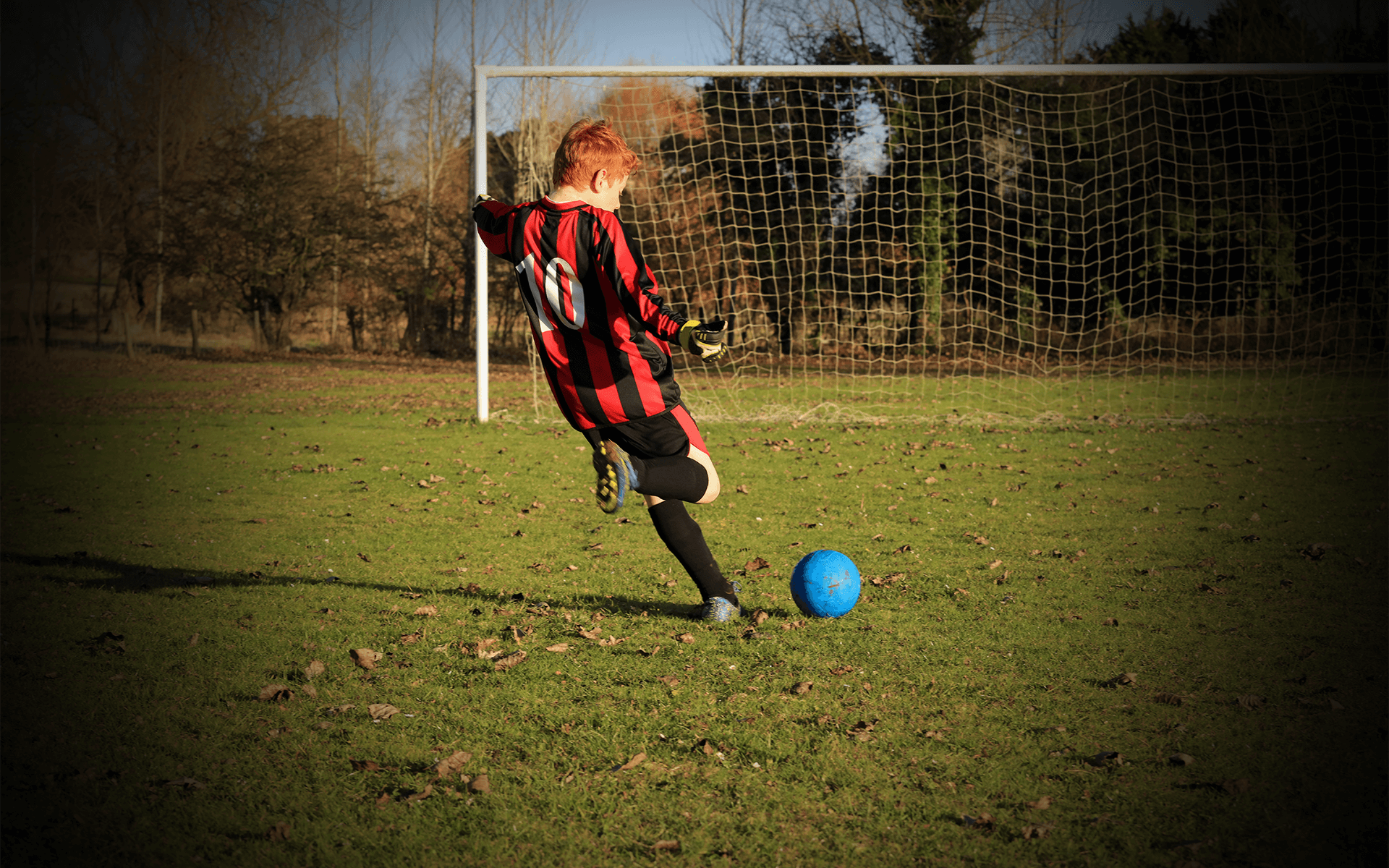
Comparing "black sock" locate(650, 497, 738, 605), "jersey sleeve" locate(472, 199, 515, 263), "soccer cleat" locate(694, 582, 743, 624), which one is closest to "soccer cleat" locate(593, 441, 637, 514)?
"black sock" locate(650, 497, 738, 605)

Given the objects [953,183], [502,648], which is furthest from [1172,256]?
[502,648]

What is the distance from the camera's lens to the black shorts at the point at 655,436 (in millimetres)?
3818

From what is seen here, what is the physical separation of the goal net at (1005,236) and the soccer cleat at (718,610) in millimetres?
11337

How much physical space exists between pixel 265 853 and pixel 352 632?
5.60 feet

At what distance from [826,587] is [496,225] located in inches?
84.8

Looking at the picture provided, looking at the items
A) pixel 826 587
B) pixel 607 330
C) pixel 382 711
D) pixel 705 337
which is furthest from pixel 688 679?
pixel 607 330

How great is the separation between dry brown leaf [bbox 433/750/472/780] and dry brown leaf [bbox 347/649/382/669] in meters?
0.93

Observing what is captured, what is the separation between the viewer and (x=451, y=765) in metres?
2.73

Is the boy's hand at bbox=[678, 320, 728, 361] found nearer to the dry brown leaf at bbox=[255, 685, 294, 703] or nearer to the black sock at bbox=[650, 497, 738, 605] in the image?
the black sock at bbox=[650, 497, 738, 605]

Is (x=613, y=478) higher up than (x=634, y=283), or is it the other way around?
(x=634, y=283)

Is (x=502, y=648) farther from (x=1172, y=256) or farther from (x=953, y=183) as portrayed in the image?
(x=1172, y=256)

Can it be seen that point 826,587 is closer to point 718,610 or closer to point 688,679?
point 718,610

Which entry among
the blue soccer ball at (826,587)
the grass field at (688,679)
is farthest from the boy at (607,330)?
the grass field at (688,679)

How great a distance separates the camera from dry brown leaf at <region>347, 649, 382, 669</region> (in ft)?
11.6
